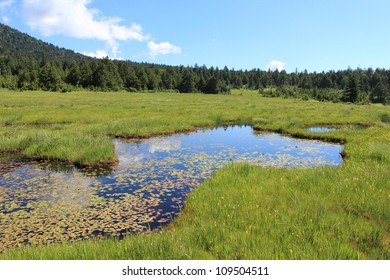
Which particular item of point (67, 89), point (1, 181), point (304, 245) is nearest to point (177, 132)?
point (1, 181)

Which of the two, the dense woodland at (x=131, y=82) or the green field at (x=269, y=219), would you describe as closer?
the green field at (x=269, y=219)

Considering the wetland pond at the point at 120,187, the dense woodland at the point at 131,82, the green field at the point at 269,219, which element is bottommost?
the wetland pond at the point at 120,187

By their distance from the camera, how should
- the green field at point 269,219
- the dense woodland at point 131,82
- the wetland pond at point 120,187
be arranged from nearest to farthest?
the green field at point 269,219 → the wetland pond at point 120,187 → the dense woodland at point 131,82

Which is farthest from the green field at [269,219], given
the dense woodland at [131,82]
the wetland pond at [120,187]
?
the dense woodland at [131,82]

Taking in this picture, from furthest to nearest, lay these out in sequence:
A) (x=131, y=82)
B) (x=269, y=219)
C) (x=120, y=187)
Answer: (x=131, y=82) < (x=120, y=187) < (x=269, y=219)

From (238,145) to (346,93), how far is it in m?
88.4

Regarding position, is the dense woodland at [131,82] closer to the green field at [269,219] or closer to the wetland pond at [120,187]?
the wetland pond at [120,187]

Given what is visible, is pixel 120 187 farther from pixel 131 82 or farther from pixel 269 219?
pixel 131 82

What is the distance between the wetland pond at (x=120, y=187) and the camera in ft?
32.4

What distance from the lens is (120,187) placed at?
13.9 meters

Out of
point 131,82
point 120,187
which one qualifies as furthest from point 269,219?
point 131,82

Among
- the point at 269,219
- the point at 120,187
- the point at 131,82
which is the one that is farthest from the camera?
the point at 131,82

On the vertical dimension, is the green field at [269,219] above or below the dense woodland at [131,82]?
below

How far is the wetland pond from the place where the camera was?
9.89 meters
